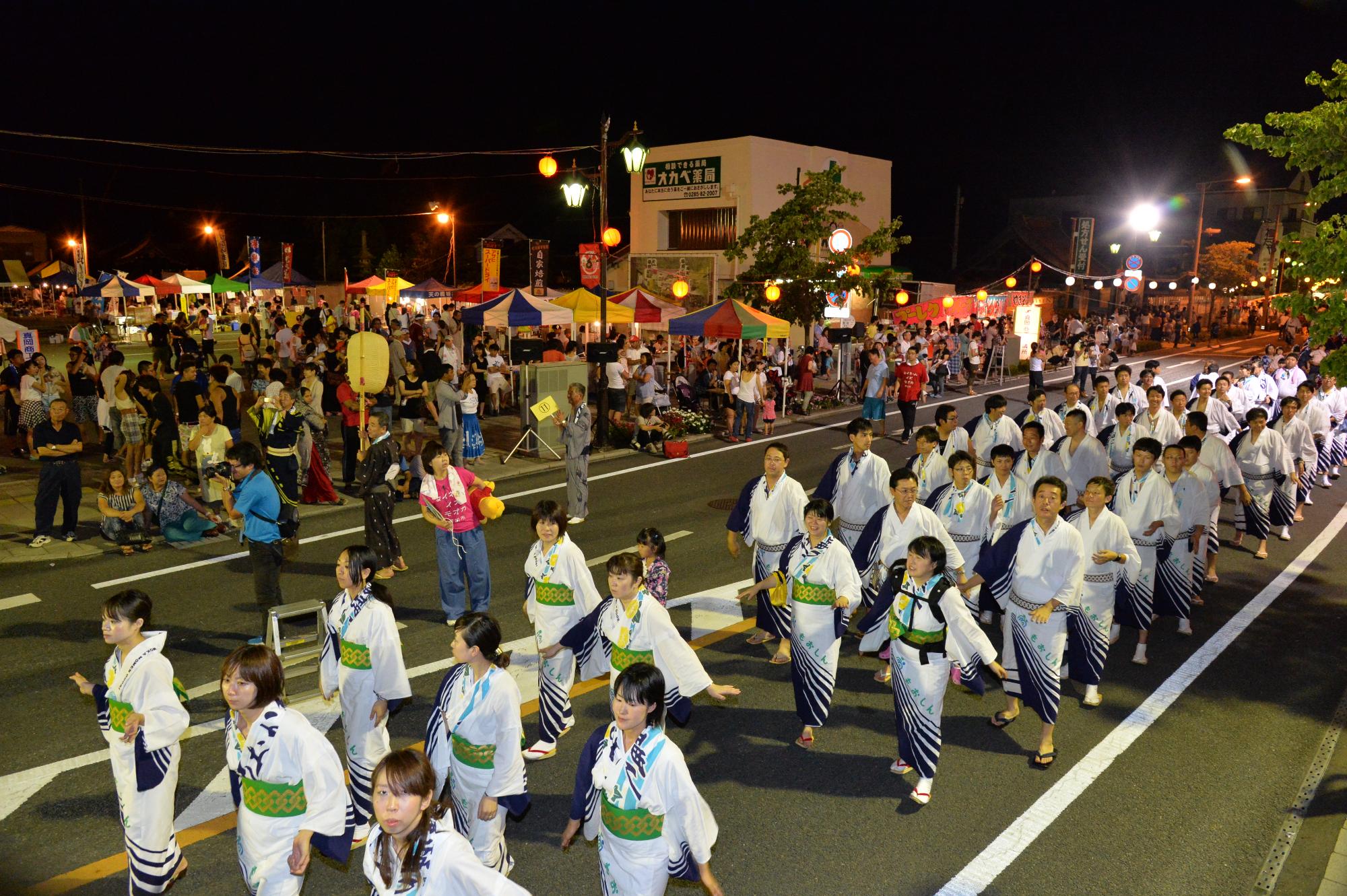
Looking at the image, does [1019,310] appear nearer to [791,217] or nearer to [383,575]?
[791,217]

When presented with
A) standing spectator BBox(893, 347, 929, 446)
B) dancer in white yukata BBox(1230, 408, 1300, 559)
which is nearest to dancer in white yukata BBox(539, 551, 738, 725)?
dancer in white yukata BBox(1230, 408, 1300, 559)

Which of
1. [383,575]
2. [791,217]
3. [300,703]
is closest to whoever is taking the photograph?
[300,703]

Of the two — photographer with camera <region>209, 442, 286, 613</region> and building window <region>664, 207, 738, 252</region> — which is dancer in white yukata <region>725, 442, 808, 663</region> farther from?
building window <region>664, 207, 738, 252</region>

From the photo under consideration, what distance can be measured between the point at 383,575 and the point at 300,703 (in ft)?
9.13

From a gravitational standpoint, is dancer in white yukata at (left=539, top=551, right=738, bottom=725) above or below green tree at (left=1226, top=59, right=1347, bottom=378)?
below

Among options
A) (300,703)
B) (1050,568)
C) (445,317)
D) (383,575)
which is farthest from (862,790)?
(445,317)

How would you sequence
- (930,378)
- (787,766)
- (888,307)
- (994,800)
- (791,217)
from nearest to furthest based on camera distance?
(994,800) < (787,766) < (791,217) < (930,378) < (888,307)

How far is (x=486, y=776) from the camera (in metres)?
4.44

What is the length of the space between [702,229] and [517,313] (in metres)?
19.0

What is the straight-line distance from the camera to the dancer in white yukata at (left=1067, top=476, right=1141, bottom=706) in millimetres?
6906

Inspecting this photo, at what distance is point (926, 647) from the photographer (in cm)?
563

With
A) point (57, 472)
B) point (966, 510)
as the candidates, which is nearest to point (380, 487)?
point (57, 472)

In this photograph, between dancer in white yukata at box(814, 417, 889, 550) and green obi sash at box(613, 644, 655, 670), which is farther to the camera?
dancer in white yukata at box(814, 417, 889, 550)

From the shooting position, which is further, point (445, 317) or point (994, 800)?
point (445, 317)
